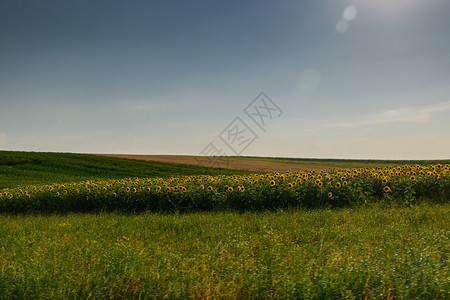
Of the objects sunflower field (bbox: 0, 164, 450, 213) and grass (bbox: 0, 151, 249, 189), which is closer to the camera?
sunflower field (bbox: 0, 164, 450, 213)

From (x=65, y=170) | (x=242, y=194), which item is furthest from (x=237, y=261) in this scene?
(x=65, y=170)

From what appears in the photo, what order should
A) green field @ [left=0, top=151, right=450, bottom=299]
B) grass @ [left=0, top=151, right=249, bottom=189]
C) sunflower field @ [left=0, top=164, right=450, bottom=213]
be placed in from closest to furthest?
green field @ [left=0, top=151, right=450, bottom=299], sunflower field @ [left=0, top=164, right=450, bottom=213], grass @ [left=0, top=151, right=249, bottom=189]

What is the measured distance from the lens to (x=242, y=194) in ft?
30.2

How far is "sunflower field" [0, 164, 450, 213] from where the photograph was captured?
9.24 m

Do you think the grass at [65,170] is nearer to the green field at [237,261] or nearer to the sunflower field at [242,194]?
the sunflower field at [242,194]

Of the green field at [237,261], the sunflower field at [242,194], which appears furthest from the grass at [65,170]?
the green field at [237,261]

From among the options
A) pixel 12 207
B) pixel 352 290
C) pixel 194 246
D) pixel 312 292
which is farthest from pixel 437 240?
pixel 12 207

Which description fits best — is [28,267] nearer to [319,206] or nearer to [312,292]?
[312,292]

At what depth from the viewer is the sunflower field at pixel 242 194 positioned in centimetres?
924

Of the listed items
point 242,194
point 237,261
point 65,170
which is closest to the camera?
point 237,261

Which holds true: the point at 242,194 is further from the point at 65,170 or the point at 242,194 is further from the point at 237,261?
the point at 65,170

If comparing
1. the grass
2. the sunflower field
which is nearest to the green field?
the sunflower field

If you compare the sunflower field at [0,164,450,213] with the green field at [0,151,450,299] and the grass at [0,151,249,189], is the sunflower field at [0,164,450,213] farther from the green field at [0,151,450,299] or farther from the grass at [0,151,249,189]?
the grass at [0,151,249,189]

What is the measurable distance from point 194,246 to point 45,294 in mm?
2320
